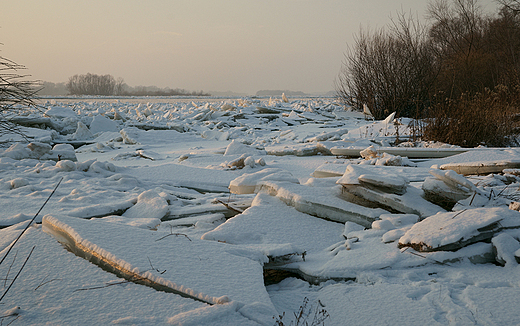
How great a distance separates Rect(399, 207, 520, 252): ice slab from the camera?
208 centimetres

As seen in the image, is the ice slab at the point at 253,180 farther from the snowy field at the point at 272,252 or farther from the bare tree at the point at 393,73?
the bare tree at the point at 393,73

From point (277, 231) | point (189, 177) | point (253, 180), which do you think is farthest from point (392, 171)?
point (189, 177)

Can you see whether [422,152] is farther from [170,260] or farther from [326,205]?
[170,260]

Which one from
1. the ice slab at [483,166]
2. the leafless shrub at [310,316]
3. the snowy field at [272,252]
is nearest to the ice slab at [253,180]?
the snowy field at [272,252]

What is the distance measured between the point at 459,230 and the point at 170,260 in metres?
1.67

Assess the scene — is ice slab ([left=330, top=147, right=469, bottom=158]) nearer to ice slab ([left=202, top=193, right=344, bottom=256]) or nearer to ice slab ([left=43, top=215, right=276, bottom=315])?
ice slab ([left=202, top=193, right=344, bottom=256])

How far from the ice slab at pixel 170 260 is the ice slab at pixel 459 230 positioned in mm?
979

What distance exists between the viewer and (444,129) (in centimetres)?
607

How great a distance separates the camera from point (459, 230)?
6.87 feet

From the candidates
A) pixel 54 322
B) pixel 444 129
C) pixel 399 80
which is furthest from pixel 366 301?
pixel 399 80

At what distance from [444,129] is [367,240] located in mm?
4576

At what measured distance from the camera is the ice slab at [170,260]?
63.1 inches

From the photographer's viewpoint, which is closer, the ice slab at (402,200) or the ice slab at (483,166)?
the ice slab at (402,200)

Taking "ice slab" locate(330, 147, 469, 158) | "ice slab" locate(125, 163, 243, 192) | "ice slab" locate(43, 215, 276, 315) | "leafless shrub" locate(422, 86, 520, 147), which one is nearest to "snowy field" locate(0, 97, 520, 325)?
"ice slab" locate(43, 215, 276, 315)
